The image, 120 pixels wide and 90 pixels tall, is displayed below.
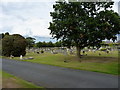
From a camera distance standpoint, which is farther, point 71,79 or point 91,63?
point 91,63

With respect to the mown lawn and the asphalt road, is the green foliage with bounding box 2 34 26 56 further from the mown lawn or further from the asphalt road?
the asphalt road

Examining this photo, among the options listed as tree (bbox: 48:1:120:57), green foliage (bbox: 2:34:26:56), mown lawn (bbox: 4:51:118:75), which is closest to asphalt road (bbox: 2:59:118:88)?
mown lawn (bbox: 4:51:118:75)

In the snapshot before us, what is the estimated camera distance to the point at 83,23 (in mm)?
20234

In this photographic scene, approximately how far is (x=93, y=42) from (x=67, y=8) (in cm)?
680

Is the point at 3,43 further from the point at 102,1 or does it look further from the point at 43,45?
the point at 43,45

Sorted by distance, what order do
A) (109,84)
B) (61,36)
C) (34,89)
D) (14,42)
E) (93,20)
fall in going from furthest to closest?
(14,42), (61,36), (93,20), (109,84), (34,89)

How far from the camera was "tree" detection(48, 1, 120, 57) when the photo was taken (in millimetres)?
19527

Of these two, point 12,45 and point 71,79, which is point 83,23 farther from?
point 12,45

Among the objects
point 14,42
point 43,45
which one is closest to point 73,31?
point 14,42

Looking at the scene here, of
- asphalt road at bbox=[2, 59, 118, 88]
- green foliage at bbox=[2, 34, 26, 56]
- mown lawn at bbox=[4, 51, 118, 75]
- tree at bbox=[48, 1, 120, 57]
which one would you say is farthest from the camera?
green foliage at bbox=[2, 34, 26, 56]

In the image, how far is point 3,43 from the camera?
109 ft

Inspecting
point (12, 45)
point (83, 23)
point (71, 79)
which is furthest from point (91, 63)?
point (12, 45)

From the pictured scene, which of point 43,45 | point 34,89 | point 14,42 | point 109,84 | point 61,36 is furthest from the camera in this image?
point 43,45

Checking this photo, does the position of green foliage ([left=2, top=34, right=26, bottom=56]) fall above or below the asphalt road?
above
